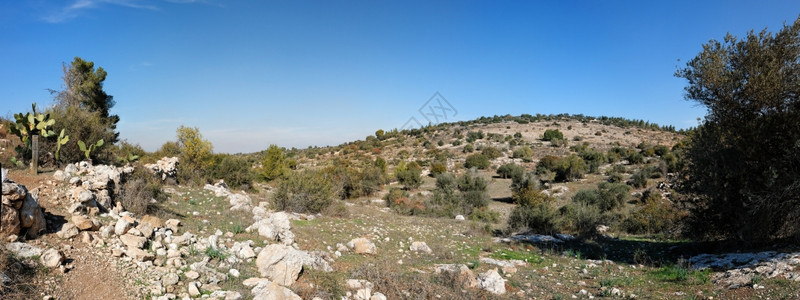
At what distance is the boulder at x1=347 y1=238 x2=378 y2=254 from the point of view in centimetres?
973

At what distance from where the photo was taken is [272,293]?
573cm

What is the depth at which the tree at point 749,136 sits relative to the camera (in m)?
8.62

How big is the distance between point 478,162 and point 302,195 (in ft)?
85.5

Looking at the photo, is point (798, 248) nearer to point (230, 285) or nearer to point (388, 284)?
point (388, 284)

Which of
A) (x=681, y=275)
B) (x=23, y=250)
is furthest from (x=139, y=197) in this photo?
(x=681, y=275)

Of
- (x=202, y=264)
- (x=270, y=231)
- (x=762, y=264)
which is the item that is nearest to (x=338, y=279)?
(x=202, y=264)

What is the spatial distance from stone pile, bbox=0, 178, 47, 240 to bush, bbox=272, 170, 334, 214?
817 cm

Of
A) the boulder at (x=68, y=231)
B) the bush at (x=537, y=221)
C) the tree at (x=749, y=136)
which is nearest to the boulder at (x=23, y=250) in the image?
the boulder at (x=68, y=231)

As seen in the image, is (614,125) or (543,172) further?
(614,125)

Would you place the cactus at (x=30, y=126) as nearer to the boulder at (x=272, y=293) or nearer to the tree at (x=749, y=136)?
the boulder at (x=272, y=293)

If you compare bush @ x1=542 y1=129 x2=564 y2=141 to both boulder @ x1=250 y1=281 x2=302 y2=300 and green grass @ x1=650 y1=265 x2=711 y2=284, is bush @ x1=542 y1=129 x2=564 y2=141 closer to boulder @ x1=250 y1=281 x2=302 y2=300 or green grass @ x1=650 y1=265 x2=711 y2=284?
green grass @ x1=650 y1=265 x2=711 y2=284

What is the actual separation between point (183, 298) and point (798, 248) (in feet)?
38.9

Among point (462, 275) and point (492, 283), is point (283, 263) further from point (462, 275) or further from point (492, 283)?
point (492, 283)

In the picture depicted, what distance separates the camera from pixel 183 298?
551cm
